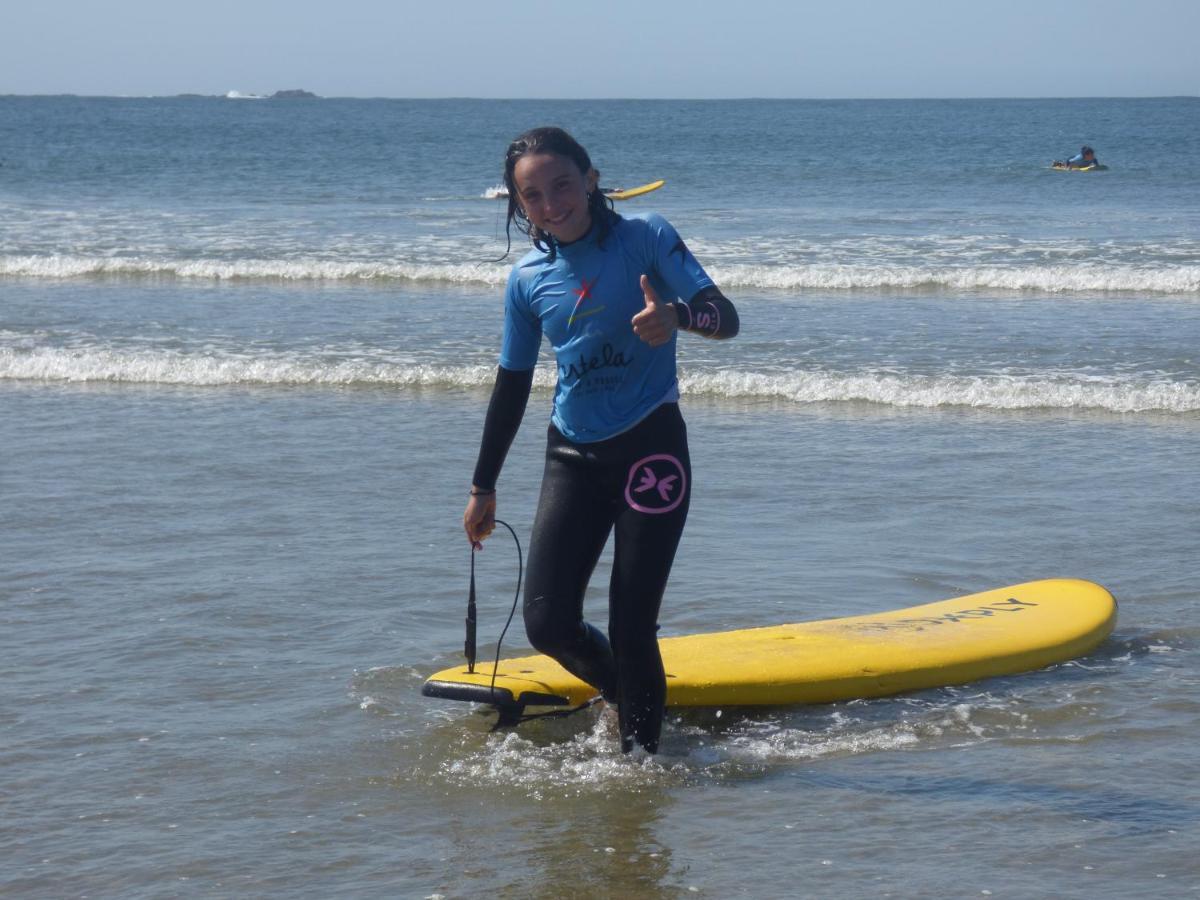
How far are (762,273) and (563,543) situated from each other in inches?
490

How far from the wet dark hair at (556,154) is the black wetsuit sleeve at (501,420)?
0.36 metres

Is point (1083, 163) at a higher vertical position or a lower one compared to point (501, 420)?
higher

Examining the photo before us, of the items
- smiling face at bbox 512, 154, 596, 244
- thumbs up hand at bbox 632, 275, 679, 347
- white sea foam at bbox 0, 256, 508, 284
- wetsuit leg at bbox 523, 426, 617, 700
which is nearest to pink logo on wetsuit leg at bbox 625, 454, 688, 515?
wetsuit leg at bbox 523, 426, 617, 700

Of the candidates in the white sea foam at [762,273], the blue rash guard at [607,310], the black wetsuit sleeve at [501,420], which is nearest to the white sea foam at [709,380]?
the white sea foam at [762,273]

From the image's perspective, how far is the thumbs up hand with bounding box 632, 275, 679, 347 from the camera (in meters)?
3.21

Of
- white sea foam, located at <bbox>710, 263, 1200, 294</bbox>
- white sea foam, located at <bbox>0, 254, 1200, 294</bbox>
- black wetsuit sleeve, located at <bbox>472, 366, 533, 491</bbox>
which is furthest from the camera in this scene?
white sea foam, located at <bbox>0, 254, 1200, 294</bbox>

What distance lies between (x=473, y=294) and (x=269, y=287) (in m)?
2.27

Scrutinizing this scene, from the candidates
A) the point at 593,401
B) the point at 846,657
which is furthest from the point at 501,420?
the point at 846,657

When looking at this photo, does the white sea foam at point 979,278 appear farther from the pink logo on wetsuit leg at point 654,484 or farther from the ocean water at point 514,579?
the pink logo on wetsuit leg at point 654,484

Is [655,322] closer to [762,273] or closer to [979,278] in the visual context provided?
[979,278]

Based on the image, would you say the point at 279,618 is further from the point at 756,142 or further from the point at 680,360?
the point at 756,142

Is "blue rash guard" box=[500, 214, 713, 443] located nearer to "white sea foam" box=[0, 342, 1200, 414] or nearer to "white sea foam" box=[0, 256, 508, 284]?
"white sea foam" box=[0, 342, 1200, 414]

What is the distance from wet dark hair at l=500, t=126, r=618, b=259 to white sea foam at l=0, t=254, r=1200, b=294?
11663 mm

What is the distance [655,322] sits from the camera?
10.6 ft
